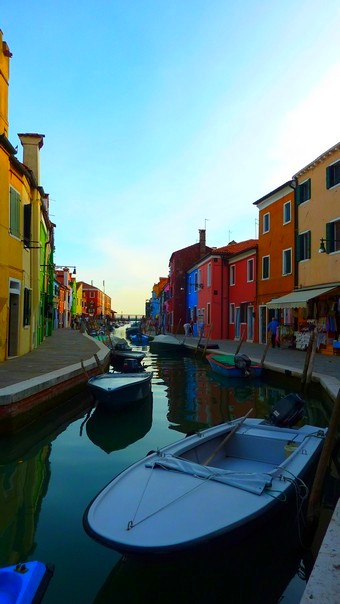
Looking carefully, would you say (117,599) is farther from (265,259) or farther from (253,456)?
(265,259)

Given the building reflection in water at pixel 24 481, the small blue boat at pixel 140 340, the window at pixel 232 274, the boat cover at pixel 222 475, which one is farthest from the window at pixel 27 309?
the small blue boat at pixel 140 340

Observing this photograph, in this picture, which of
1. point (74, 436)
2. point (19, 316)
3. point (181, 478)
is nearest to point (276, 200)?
point (19, 316)

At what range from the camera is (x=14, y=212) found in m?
13.6

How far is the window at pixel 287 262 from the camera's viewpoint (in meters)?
21.5

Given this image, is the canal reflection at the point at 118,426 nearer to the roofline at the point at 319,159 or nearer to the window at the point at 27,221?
the window at the point at 27,221

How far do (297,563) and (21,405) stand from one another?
526cm

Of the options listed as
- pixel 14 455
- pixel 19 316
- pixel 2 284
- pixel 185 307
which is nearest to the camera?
pixel 14 455

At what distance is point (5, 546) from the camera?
4.06 meters

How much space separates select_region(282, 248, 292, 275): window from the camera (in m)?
21.5

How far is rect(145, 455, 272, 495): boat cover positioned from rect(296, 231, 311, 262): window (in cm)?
1667

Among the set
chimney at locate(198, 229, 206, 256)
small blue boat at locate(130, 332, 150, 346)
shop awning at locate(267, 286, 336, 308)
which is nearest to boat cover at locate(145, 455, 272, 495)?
shop awning at locate(267, 286, 336, 308)

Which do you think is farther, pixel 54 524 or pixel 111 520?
pixel 54 524

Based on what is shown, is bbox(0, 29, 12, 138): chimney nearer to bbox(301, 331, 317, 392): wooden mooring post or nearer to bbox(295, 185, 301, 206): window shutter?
bbox(301, 331, 317, 392): wooden mooring post

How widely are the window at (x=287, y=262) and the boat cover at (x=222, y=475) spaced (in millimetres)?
18197
